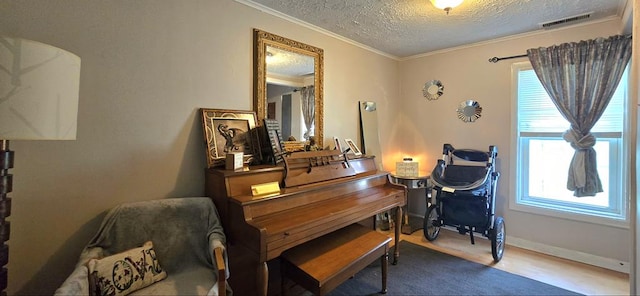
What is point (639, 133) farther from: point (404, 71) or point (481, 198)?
point (404, 71)

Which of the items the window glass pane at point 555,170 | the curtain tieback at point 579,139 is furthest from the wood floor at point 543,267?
the curtain tieback at point 579,139

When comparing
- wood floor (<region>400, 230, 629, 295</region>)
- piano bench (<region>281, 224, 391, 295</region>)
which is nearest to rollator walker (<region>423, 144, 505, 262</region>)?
wood floor (<region>400, 230, 629, 295</region>)

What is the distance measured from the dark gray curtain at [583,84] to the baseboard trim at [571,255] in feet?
2.08

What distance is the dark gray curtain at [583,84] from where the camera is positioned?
259 centimetres

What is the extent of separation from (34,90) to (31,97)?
0.03 meters

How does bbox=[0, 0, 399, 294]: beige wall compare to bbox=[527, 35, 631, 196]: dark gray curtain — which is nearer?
bbox=[0, 0, 399, 294]: beige wall

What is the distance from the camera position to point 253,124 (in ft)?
7.88

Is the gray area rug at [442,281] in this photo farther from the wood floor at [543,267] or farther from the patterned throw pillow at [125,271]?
Result: the patterned throw pillow at [125,271]

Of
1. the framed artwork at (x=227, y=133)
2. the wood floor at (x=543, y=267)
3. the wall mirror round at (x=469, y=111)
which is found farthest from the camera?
the wall mirror round at (x=469, y=111)

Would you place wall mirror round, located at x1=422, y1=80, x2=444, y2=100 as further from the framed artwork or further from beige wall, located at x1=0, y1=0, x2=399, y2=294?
the framed artwork

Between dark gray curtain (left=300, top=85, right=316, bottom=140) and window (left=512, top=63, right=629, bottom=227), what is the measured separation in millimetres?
2352

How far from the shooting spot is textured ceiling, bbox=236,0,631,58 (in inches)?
94.5

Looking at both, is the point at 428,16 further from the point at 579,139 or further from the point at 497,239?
the point at 497,239

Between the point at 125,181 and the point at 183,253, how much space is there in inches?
23.9
